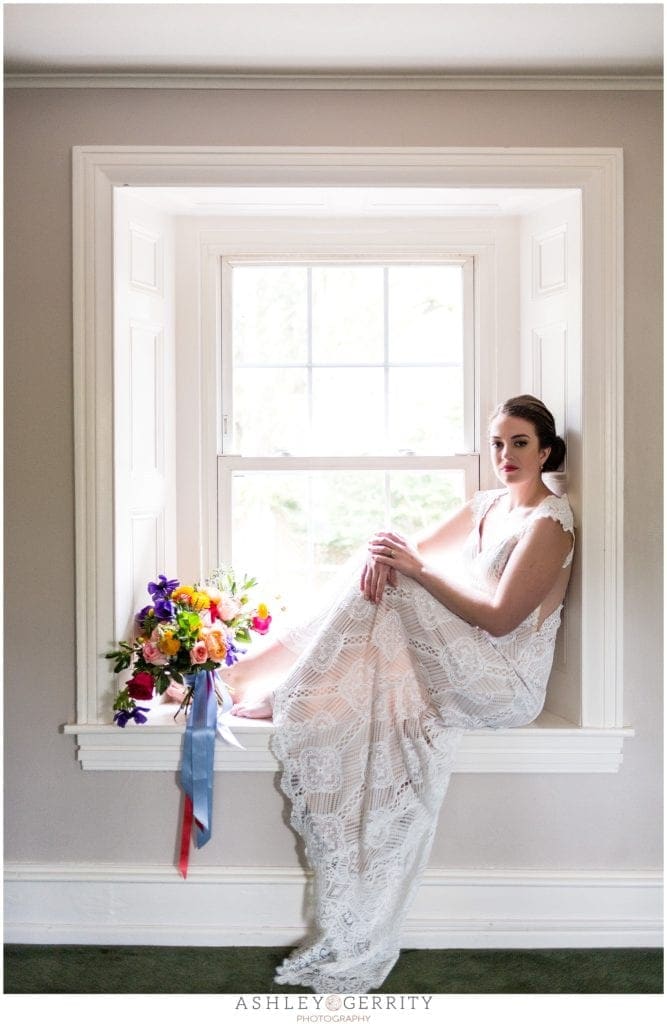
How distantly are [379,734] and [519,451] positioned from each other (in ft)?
3.09

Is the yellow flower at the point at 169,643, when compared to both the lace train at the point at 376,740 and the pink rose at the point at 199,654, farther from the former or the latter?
the lace train at the point at 376,740

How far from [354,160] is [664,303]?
100cm

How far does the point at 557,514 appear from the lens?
2.51 m

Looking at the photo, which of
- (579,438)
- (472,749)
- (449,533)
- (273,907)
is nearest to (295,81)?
(579,438)

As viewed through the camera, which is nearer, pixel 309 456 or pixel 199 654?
pixel 199 654

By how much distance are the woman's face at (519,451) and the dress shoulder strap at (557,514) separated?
0.12 meters

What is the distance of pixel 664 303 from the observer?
2562 mm

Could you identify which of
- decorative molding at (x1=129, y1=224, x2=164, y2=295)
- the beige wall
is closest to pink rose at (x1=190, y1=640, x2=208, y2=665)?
the beige wall

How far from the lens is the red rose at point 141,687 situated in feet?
8.18

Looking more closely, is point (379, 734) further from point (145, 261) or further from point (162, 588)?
point (145, 261)

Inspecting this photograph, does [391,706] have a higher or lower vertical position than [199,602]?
lower

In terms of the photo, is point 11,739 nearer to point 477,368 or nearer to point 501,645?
point 501,645

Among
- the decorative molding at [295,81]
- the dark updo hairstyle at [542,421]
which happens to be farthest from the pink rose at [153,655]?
the decorative molding at [295,81]

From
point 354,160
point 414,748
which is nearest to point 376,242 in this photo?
point 354,160
